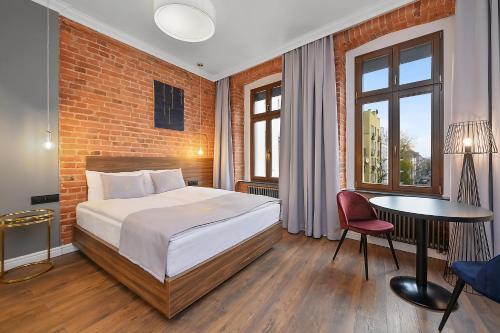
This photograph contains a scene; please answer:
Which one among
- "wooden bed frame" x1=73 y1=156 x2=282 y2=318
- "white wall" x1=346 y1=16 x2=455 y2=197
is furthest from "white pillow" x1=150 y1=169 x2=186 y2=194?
"white wall" x1=346 y1=16 x2=455 y2=197

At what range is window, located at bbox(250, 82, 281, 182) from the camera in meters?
4.16

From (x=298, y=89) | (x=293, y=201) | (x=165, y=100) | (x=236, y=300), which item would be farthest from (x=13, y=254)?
(x=298, y=89)

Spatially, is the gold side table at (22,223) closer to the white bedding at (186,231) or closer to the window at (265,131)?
the white bedding at (186,231)

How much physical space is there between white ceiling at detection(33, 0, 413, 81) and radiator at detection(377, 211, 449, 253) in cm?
252

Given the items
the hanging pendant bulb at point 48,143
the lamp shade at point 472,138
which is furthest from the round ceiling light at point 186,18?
the lamp shade at point 472,138

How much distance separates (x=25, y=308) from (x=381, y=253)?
11.3 feet

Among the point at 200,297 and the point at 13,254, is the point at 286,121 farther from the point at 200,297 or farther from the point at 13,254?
the point at 13,254

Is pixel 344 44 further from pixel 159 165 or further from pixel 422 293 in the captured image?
pixel 159 165

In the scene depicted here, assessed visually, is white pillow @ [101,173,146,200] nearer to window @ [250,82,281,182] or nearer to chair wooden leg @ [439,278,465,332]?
window @ [250,82,281,182]

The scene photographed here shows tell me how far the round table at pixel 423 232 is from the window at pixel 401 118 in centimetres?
86

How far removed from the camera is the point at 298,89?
3.30m

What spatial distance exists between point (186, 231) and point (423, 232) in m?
1.97

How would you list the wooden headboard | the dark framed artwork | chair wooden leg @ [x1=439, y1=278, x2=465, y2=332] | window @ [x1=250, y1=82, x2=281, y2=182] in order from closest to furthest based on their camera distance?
chair wooden leg @ [x1=439, y1=278, x2=465, y2=332] < the wooden headboard < the dark framed artwork < window @ [x1=250, y1=82, x2=281, y2=182]

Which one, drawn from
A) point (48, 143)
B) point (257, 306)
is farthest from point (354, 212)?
point (48, 143)
